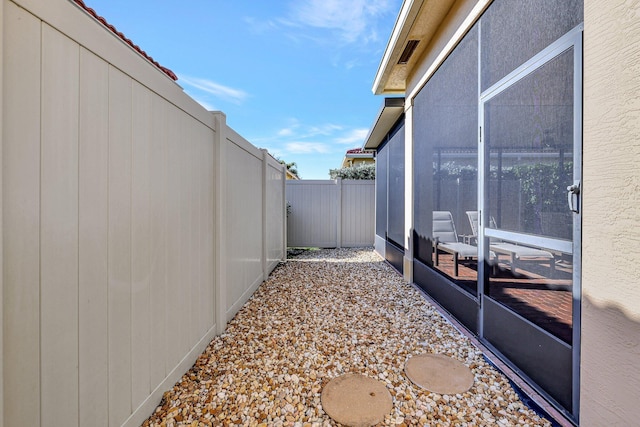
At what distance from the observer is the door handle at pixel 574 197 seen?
1519 millimetres

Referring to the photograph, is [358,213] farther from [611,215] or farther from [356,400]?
[611,215]

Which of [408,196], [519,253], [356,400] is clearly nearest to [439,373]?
[356,400]

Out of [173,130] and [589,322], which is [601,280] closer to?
[589,322]

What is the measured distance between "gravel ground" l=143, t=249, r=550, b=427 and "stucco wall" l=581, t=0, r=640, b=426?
480mm

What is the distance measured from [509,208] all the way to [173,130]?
2477 mm

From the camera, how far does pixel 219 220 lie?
258 cm

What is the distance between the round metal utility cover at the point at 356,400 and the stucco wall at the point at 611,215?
39.8 inches

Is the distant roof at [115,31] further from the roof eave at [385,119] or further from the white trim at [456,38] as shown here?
the roof eave at [385,119]

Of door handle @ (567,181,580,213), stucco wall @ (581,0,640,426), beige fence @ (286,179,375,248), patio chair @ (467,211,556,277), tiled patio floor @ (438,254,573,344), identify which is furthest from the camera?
beige fence @ (286,179,375,248)

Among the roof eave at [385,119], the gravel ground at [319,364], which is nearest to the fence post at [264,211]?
the gravel ground at [319,364]

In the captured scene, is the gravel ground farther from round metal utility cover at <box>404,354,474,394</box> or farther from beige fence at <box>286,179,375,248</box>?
beige fence at <box>286,179,375,248</box>

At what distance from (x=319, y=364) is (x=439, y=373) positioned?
0.88 m

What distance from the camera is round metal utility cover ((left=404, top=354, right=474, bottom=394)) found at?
1.87 m

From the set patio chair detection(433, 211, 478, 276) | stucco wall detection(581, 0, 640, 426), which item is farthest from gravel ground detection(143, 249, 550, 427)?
patio chair detection(433, 211, 478, 276)
